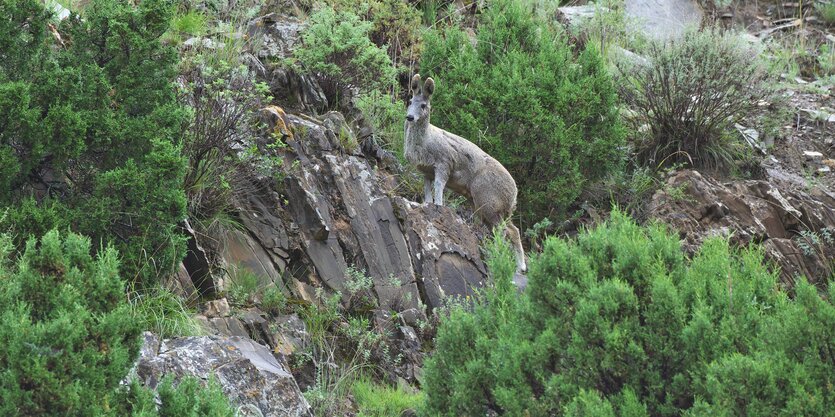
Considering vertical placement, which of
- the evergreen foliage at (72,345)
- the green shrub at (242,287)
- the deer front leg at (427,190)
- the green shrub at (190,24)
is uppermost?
the evergreen foliage at (72,345)

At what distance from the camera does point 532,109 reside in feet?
49.0

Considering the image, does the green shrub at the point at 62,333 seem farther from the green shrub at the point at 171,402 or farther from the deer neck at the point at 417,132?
the deer neck at the point at 417,132

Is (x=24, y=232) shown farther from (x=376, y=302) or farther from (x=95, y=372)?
(x=376, y=302)

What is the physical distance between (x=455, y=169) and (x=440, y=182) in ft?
0.92

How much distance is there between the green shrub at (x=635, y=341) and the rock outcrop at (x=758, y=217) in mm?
6219

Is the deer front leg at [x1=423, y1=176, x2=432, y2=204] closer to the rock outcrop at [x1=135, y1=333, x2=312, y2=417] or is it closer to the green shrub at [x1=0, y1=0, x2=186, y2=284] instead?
the green shrub at [x1=0, y1=0, x2=186, y2=284]

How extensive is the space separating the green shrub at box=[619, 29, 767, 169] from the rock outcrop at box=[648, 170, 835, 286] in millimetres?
1095

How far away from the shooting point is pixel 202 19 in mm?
15719

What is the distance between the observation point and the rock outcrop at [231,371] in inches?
327

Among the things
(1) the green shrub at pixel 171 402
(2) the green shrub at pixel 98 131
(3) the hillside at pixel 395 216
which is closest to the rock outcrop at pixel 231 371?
(3) the hillside at pixel 395 216

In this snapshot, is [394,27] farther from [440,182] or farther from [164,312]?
[164,312]

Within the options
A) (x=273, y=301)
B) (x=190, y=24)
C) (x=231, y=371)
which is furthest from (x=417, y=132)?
(x=231, y=371)

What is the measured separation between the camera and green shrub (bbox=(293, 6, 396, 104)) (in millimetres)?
14664

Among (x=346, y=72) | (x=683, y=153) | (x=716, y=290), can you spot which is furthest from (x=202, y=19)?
(x=716, y=290)
